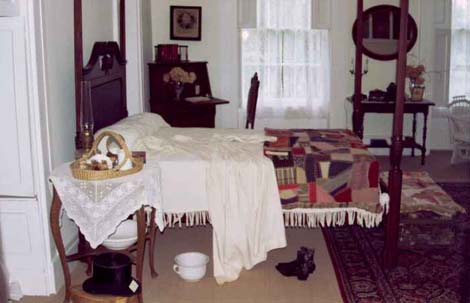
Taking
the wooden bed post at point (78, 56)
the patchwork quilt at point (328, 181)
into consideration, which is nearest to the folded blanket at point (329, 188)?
the patchwork quilt at point (328, 181)

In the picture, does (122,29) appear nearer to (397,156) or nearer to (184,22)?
(184,22)

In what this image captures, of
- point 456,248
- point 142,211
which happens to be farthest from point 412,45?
point 142,211

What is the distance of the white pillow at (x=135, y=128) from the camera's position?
13.7 ft

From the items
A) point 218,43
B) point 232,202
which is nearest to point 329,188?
point 232,202

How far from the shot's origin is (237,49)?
7.29 m

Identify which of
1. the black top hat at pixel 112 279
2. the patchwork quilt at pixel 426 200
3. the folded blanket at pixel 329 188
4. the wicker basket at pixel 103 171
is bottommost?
the black top hat at pixel 112 279

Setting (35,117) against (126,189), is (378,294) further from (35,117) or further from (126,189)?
(35,117)

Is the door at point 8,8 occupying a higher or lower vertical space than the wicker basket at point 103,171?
higher

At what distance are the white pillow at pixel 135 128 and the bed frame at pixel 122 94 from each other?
175 mm

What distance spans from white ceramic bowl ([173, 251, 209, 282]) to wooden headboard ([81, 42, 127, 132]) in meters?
1.11

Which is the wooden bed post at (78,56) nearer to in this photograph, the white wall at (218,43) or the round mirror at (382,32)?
the white wall at (218,43)

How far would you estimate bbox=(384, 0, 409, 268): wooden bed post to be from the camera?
381 cm

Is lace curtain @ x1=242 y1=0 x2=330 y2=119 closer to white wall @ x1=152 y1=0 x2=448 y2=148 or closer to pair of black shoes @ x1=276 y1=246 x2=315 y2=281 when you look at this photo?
white wall @ x1=152 y1=0 x2=448 y2=148

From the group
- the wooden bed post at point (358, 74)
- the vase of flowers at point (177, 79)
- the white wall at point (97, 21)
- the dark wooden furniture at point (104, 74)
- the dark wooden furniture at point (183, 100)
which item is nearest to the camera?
the dark wooden furniture at point (104, 74)
